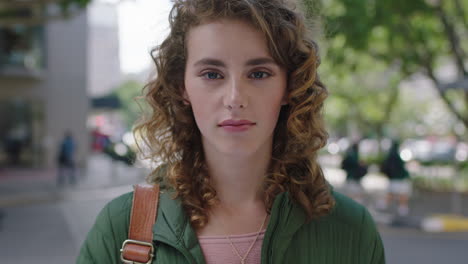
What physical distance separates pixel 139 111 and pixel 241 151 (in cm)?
64

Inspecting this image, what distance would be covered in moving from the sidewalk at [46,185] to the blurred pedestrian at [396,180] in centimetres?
567

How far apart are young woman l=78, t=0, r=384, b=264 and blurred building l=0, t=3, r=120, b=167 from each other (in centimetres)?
1890

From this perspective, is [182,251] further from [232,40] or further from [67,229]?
[67,229]

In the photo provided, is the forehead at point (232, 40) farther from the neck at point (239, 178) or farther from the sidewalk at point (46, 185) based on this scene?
the sidewalk at point (46, 185)

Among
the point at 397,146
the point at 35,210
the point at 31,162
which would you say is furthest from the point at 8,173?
the point at 397,146

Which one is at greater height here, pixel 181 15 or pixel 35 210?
pixel 181 15

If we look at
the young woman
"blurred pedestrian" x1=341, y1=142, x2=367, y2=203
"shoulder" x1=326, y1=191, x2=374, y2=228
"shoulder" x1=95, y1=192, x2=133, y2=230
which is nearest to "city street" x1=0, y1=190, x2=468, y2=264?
"blurred pedestrian" x1=341, y1=142, x2=367, y2=203

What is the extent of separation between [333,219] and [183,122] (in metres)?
0.65

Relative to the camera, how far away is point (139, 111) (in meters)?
2.08

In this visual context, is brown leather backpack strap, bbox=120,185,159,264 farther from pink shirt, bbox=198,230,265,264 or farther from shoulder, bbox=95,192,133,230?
pink shirt, bbox=198,230,265,264

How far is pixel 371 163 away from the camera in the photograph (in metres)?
23.9

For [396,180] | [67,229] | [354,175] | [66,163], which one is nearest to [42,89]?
[66,163]

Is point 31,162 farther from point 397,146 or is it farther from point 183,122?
point 183,122

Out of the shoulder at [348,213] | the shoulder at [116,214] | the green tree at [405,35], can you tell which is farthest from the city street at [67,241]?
the shoulder at [116,214]
